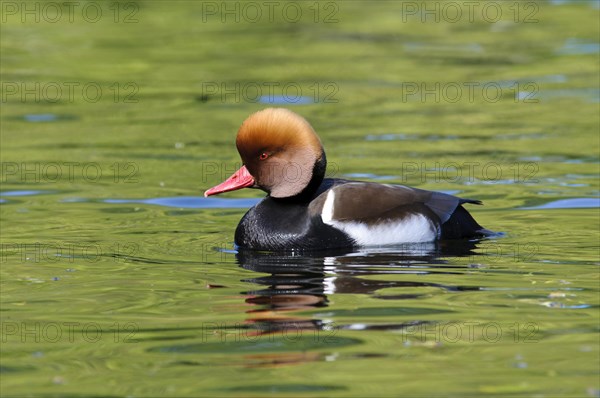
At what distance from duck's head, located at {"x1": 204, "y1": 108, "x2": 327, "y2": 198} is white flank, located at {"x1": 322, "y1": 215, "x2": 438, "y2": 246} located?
0.91ft

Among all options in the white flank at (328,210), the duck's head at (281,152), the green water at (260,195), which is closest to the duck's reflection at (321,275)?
the green water at (260,195)

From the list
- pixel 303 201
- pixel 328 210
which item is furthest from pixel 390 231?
pixel 303 201

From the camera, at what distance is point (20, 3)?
23297 millimetres

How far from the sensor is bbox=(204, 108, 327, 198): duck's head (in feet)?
29.2

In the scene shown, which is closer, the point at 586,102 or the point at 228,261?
the point at 228,261

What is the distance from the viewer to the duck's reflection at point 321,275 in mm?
7203

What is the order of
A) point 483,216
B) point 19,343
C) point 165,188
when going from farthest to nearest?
point 165,188, point 483,216, point 19,343

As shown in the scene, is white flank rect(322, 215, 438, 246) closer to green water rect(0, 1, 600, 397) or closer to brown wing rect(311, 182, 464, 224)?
brown wing rect(311, 182, 464, 224)

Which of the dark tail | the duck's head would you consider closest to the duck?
the duck's head

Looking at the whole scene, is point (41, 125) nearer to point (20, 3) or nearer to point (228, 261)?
point (228, 261)

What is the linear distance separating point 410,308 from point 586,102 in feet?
29.7

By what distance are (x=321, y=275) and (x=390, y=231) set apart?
108 centimetres

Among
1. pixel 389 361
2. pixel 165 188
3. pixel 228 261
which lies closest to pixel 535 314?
pixel 389 361

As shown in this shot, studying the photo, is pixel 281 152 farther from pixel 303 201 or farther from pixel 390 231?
pixel 390 231
